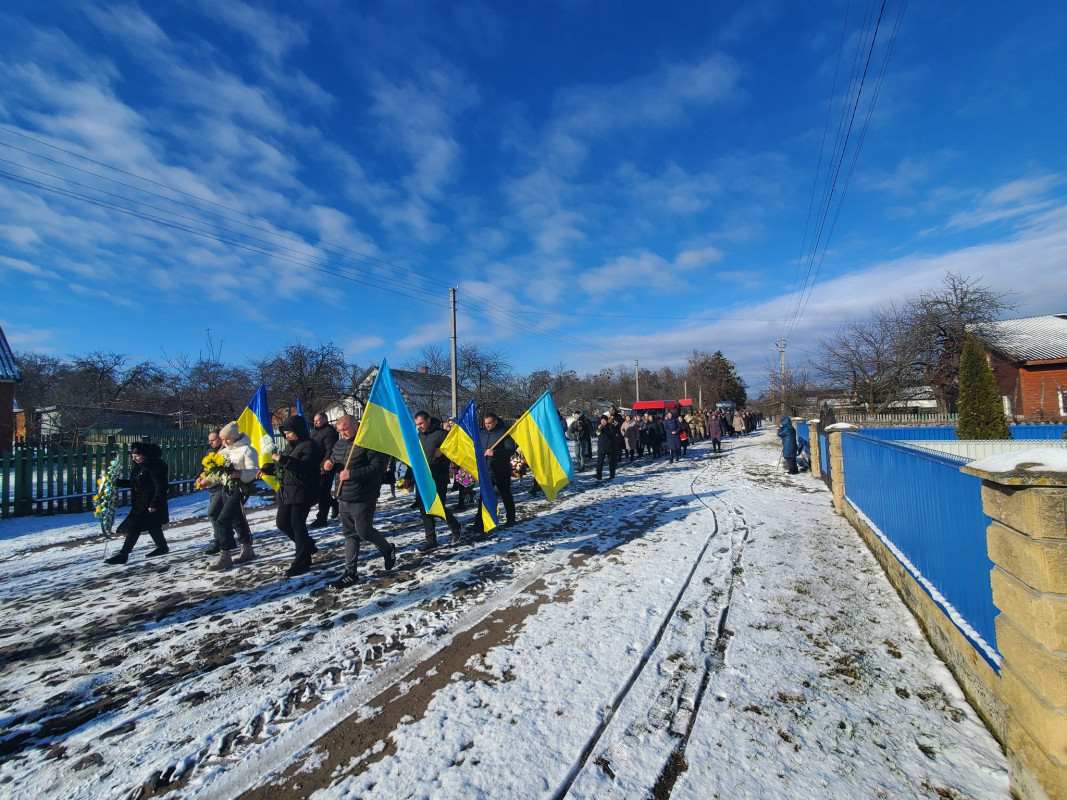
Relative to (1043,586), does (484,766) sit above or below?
below

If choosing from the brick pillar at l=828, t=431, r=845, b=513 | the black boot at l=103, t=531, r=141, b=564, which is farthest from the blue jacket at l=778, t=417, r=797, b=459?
the black boot at l=103, t=531, r=141, b=564

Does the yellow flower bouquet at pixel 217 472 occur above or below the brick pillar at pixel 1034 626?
above

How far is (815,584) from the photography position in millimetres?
4699

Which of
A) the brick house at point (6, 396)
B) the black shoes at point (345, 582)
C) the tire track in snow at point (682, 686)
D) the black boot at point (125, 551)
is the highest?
the brick house at point (6, 396)

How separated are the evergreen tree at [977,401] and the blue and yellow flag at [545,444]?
13843 millimetres

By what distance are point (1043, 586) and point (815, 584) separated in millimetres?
2972

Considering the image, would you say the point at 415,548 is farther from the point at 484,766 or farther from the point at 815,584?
the point at 815,584

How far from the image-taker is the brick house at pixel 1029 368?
24594mm

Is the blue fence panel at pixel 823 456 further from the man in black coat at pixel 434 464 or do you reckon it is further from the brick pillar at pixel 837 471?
the man in black coat at pixel 434 464

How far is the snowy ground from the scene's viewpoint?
92.1 inches

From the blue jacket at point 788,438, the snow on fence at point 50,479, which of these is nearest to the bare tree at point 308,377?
the snow on fence at point 50,479

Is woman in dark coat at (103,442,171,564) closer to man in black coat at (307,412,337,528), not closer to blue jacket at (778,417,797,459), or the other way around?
man in black coat at (307,412,337,528)

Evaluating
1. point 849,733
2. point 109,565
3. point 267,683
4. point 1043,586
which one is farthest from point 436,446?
point 1043,586

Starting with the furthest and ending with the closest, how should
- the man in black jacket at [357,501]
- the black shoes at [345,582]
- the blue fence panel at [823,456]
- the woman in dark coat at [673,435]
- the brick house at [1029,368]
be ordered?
the brick house at [1029,368], the woman in dark coat at [673,435], the blue fence panel at [823,456], the man in black jacket at [357,501], the black shoes at [345,582]
